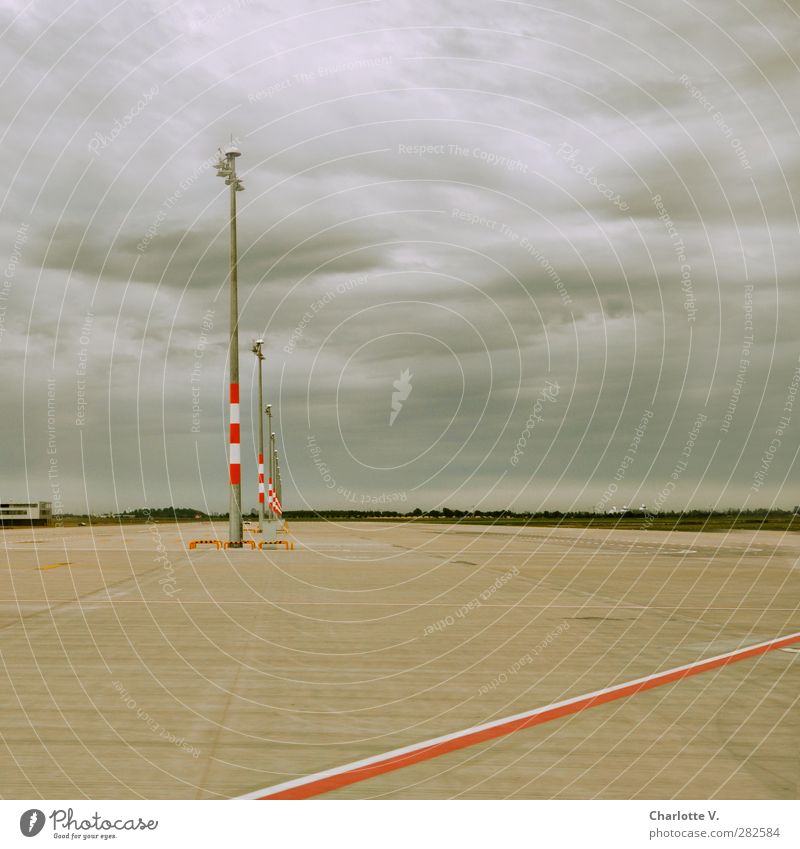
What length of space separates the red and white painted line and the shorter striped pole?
77.5 ft

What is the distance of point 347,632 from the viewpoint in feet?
48.1

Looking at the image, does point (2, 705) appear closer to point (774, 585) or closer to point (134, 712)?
point (134, 712)

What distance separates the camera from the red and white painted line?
6419mm

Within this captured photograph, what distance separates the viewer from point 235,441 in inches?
1330

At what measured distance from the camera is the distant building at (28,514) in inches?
4744

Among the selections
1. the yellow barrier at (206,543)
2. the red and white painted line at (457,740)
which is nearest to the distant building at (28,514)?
the yellow barrier at (206,543)

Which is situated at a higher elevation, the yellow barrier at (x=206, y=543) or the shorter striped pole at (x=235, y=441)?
the shorter striped pole at (x=235, y=441)

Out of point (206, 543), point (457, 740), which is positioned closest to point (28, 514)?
Result: point (206, 543)

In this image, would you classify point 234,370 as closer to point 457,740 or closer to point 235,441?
point 235,441

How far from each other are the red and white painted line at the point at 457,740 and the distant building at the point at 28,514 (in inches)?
4575

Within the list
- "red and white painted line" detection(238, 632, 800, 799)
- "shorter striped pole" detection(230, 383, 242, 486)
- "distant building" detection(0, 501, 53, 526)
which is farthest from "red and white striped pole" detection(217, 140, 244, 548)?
"distant building" detection(0, 501, 53, 526)

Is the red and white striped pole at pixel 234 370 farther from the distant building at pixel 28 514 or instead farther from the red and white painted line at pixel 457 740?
the distant building at pixel 28 514
